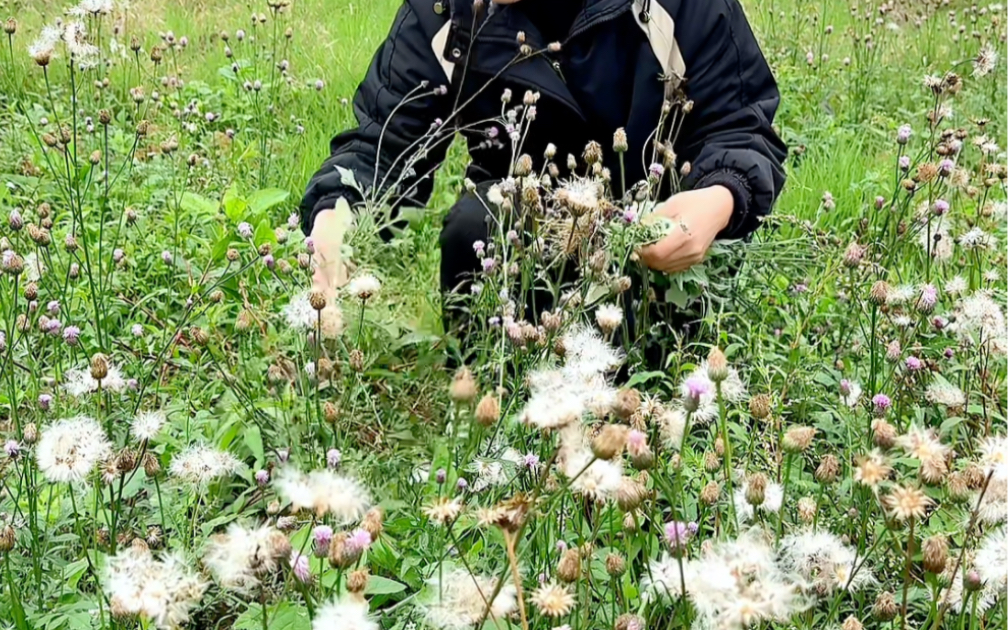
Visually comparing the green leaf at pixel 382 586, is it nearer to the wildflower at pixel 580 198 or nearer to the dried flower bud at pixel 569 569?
the dried flower bud at pixel 569 569

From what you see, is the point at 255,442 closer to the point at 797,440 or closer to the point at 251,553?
the point at 251,553

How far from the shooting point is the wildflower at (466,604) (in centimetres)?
97

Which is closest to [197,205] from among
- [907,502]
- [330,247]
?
[330,247]

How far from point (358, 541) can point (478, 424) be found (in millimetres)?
267

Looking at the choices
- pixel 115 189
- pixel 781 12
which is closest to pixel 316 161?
pixel 115 189

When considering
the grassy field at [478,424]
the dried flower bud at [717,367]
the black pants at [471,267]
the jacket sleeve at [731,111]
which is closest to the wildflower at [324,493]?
the grassy field at [478,424]

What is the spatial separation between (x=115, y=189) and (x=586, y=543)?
8.05ft

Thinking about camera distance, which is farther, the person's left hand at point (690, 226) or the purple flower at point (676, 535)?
the person's left hand at point (690, 226)

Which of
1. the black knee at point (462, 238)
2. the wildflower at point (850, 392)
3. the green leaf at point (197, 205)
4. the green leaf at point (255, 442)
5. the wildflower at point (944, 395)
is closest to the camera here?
the wildflower at point (850, 392)

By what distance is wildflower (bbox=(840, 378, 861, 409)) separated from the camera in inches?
60.2

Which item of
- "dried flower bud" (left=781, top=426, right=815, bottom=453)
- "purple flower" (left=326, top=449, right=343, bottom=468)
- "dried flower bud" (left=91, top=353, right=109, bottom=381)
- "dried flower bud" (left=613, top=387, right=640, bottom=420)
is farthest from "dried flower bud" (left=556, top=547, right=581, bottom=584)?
"dried flower bud" (left=91, top=353, right=109, bottom=381)

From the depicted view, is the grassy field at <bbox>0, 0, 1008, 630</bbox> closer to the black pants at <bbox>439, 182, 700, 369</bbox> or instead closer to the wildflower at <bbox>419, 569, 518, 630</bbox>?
the wildflower at <bbox>419, 569, 518, 630</bbox>

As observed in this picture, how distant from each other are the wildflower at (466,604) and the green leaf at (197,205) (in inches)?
68.4

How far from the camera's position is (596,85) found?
96.7 inches
